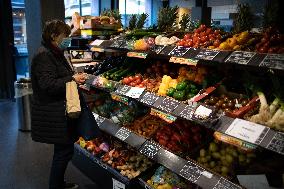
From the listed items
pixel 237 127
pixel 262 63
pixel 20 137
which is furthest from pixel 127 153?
pixel 20 137

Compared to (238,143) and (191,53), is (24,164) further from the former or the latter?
(238,143)

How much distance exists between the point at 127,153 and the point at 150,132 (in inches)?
16.7

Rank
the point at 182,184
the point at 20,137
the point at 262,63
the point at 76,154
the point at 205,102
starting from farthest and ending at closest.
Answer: the point at 20,137, the point at 76,154, the point at 182,184, the point at 205,102, the point at 262,63

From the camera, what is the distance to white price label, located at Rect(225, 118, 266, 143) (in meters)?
2.03

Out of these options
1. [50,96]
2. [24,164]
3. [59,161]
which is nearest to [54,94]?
[50,96]

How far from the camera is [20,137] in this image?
5441 mm

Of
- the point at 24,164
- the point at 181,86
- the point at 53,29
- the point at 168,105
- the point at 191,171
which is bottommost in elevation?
the point at 24,164

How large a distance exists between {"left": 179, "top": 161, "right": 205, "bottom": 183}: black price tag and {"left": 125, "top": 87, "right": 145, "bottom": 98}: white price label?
0.82m

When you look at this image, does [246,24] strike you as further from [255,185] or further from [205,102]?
[255,185]

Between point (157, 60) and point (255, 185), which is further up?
point (157, 60)

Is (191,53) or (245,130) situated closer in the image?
(245,130)

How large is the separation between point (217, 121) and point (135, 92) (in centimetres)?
109

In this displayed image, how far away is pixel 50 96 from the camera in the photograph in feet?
10.3

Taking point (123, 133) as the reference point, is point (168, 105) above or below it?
above
